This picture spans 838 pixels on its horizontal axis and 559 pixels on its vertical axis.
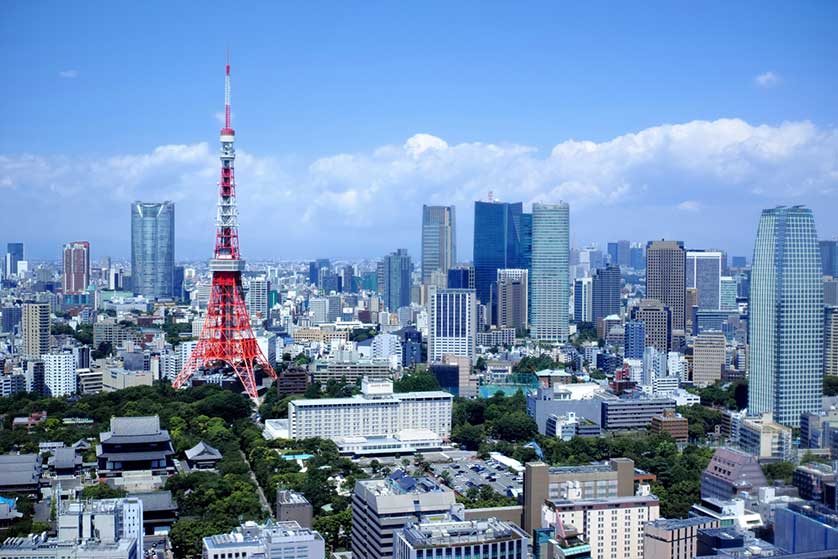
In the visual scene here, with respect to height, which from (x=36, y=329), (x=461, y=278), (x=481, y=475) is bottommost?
(x=481, y=475)

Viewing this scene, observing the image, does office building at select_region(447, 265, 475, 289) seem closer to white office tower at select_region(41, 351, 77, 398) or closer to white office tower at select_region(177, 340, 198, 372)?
white office tower at select_region(177, 340, 198, 372)

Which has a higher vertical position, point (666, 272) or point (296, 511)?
point (666, 272)

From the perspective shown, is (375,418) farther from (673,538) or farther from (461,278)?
(461,278)

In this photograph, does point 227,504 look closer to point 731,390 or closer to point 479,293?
point 731,390

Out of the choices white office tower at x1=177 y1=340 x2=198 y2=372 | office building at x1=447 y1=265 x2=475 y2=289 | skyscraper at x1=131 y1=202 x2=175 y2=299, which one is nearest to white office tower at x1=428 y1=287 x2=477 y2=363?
white office tower at x1=177 y1=340 x2=198 y2=372

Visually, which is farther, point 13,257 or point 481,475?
point 13,257

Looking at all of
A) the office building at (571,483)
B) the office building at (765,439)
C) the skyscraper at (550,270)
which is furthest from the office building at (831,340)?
the skyscraper at (550,270)

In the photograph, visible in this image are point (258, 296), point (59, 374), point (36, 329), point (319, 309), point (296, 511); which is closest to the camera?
point (296, 511)

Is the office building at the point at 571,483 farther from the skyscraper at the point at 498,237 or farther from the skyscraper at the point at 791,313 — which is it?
the skyscraper at the point at 498,237

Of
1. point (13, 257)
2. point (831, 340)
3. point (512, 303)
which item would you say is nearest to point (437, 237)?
point (512, 303)
